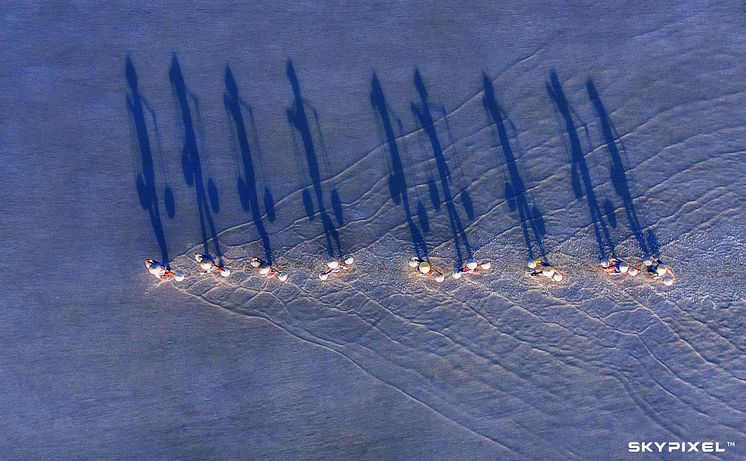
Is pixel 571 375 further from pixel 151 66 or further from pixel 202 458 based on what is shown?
pixel 151 66

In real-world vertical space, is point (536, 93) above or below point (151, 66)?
below

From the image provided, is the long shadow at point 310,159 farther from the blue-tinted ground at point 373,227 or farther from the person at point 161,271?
the person at point 161,271

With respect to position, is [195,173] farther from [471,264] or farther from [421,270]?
[471,264]

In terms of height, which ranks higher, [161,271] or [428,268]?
[161,271]

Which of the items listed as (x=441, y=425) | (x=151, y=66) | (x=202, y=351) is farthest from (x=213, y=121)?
(x=441, y=425)

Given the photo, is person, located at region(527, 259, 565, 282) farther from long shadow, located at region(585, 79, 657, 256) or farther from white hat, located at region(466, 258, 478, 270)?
long shadow, located at region(585, 79, 657, 256)

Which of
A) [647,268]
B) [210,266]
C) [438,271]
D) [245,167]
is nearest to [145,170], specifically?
[245,167]
